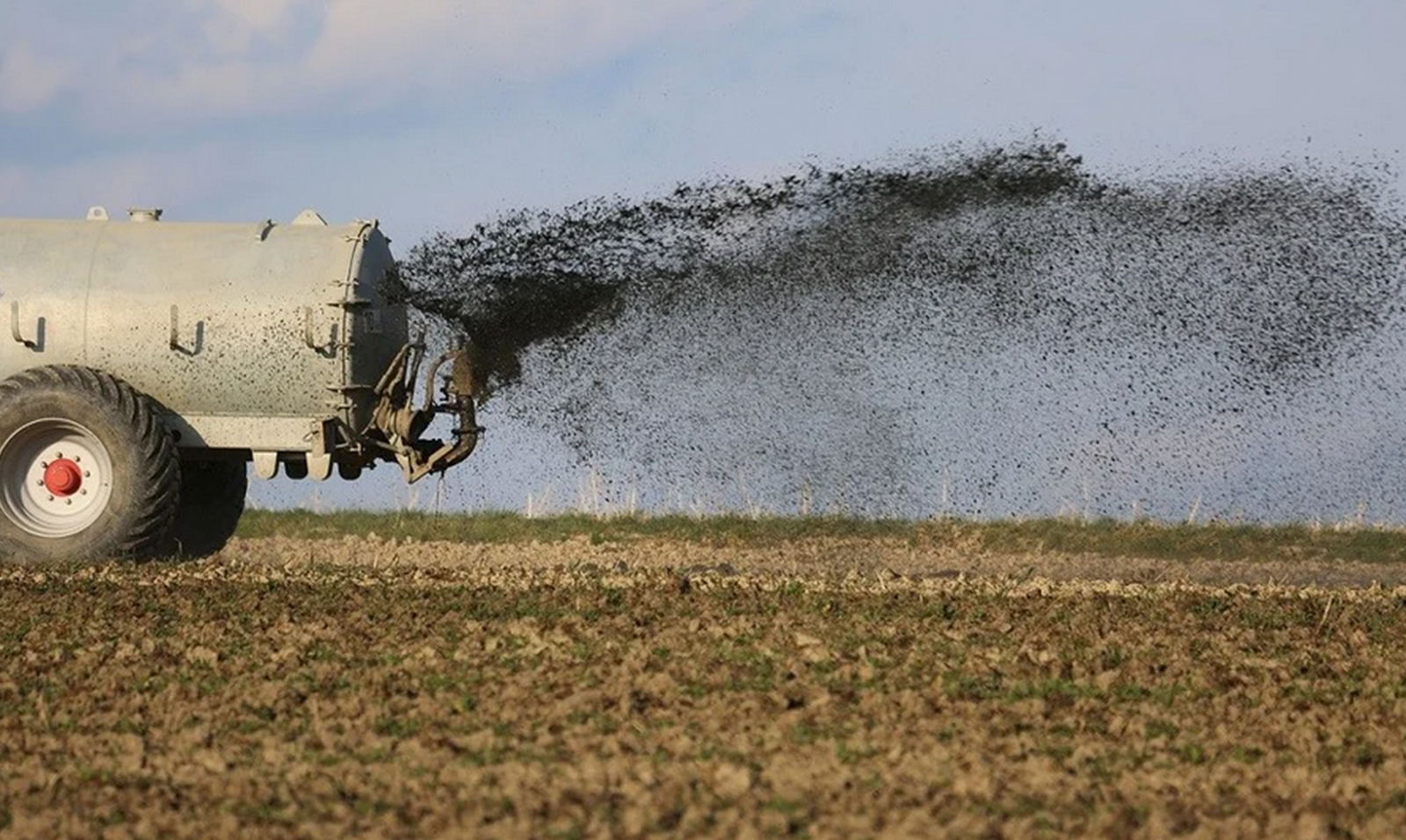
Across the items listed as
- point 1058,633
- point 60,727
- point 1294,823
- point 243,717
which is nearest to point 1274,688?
point 1058,633

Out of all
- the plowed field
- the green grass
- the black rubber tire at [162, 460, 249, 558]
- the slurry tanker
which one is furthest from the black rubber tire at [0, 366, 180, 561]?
the green grass

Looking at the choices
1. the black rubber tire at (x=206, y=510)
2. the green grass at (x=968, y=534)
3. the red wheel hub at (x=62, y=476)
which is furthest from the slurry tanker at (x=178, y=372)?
the green grass at (x=968, y=534)

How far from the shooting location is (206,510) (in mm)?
18094

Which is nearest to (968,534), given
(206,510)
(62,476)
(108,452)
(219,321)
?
(206,510)

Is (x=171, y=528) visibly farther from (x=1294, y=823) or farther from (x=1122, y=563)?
(x=1294, y=823)

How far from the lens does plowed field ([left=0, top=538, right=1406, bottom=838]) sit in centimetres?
763

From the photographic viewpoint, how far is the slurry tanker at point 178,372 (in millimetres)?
15836

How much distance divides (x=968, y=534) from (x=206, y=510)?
746cm

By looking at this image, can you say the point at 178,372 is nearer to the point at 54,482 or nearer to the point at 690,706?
the point at 54,482

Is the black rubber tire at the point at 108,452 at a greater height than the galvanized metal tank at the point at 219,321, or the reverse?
the galvanized metal tank at the point at 219,321

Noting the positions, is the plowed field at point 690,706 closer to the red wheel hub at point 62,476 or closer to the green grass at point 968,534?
the red wheel hub at point 62,476

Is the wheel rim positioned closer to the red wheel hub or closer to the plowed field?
the red wheel hub

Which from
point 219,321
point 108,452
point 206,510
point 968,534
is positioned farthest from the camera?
point 968,534

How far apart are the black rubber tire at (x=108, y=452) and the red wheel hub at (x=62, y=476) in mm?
317
